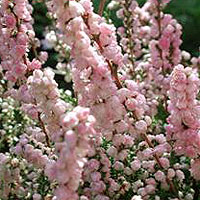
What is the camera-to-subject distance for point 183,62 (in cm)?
223

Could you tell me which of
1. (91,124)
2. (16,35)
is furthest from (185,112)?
(16,35)

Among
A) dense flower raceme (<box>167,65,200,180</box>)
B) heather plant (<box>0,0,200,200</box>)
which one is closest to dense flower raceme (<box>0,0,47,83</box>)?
heather plant (<box>0,0,200,200</box>)

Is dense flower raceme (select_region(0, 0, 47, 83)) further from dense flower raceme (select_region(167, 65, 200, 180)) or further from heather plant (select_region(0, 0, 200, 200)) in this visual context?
dense flower raceme (select_region(167, 65, 200, 180))

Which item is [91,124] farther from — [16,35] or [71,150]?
[16,35]

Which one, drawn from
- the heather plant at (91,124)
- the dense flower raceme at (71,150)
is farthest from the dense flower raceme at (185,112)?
the dense flower raceme at (71,150)

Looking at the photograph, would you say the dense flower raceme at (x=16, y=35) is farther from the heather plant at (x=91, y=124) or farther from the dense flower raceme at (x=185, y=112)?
the dense flower raceme at (x=185, y=112)

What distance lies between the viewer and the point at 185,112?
4.36ft

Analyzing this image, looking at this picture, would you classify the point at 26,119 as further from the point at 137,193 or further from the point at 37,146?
the point at 137,193

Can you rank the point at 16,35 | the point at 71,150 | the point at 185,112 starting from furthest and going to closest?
1. the point at 16,35
2. the point at 185,112
3. the point at 71,150

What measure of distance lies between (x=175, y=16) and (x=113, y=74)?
99.6 inches

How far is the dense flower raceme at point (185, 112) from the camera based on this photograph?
131 cm

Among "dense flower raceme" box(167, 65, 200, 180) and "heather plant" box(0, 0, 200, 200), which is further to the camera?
"dense flower raceme" box(167, 65, 200, 180)

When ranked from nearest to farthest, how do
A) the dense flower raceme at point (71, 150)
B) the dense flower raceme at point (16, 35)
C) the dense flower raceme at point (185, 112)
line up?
the dense flower raceme at point (71, 150)
the dense flower raceme at point (185, 112)
the dense flower raceme at point (16, 35)

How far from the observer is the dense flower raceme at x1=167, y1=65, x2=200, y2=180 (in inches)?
51.4
